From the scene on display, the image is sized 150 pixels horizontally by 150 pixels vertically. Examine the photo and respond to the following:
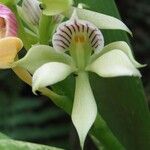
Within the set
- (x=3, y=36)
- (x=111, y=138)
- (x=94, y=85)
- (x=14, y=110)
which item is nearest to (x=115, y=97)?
(x=94, y=85)

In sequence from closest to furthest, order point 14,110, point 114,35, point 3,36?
point 3,36 → point 114,35 → point 14,110

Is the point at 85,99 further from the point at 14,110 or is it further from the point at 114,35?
the point at 14,110

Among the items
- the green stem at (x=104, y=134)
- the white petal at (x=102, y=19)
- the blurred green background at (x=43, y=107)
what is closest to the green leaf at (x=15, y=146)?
the green stem at (x=104, y=134)

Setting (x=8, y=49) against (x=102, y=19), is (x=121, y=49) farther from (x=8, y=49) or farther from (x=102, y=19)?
(x=8, y=49)

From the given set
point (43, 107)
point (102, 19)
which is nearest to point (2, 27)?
point (102, 19)

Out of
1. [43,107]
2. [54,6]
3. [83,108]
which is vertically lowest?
[43,107]

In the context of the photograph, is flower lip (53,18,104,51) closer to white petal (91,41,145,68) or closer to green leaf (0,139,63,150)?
white petal (91,41,145,68)

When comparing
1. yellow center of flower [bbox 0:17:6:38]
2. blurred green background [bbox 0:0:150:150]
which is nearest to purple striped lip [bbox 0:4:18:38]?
yellow center of flower [bbox 0:17:6:38]
